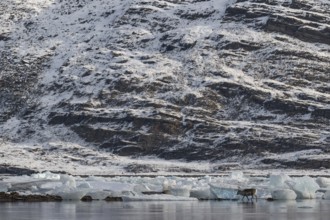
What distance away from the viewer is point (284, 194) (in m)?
56.6

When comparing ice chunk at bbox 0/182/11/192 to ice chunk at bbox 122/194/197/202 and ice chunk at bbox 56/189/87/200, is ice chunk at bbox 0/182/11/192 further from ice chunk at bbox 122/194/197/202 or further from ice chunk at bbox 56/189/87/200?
ice chunk at bbox 122/194/197/202

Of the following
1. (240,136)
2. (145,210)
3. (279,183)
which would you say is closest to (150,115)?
(240,136)

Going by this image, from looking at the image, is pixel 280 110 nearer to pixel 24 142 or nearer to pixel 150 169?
pixel 150 169

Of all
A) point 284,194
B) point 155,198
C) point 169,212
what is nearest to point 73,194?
point 155,198

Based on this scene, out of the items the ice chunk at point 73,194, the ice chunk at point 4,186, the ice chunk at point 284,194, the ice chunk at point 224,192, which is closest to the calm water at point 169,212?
the ice chunk at point 284,194

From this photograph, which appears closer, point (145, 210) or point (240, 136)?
point (145, 210)

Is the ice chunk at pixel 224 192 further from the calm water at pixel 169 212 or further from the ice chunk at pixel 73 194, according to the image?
the ice chunk at pixel 73 194

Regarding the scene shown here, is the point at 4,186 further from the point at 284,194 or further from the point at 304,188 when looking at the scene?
the point at 304,188

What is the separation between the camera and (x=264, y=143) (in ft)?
605

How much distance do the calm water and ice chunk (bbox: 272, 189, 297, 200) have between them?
544 centimetres

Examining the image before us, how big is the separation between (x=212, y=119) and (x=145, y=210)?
14958 centimetres

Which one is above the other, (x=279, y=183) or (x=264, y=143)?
(x=279, y=183)

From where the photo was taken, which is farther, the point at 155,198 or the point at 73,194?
the point at 73,194

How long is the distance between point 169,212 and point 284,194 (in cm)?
1546
